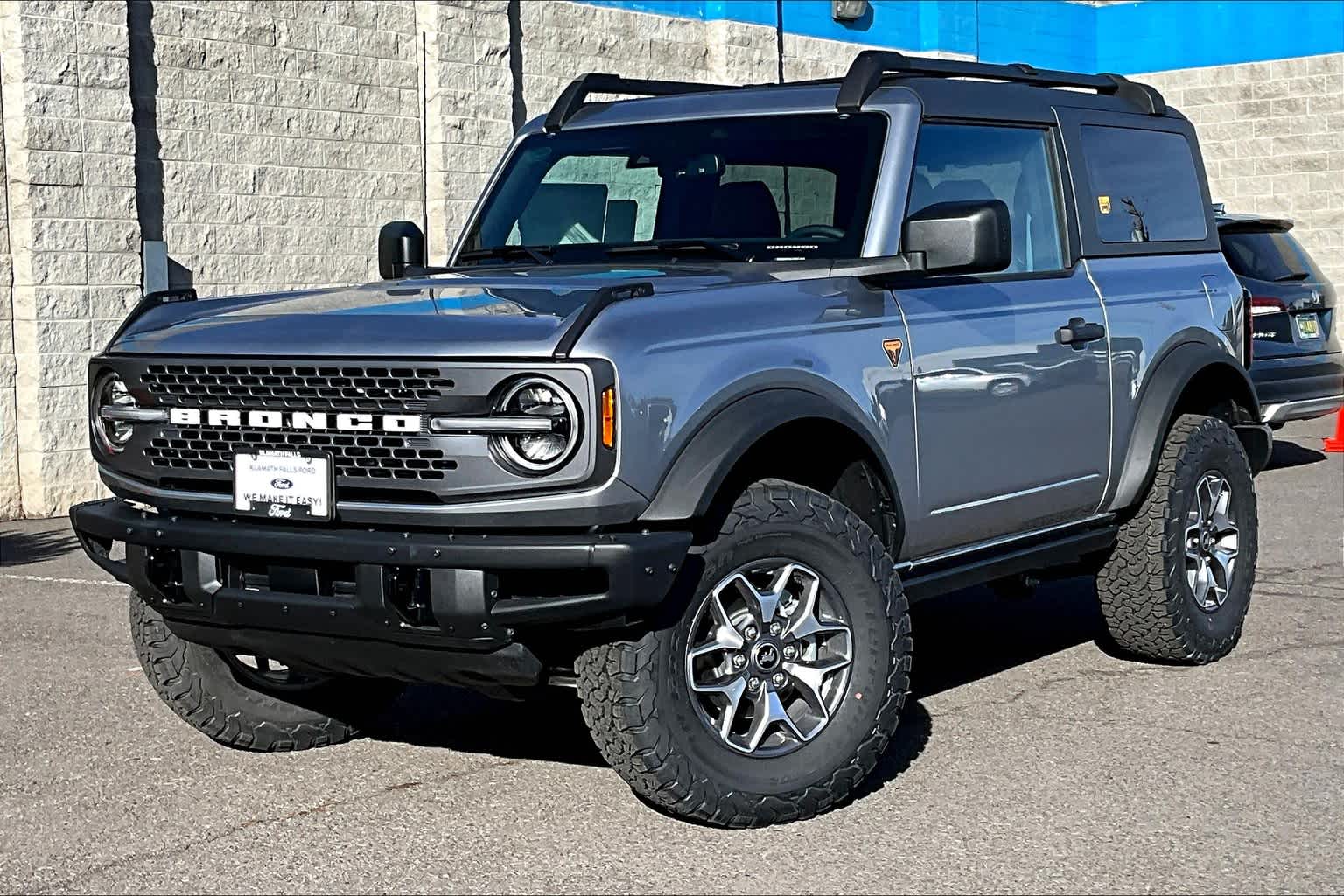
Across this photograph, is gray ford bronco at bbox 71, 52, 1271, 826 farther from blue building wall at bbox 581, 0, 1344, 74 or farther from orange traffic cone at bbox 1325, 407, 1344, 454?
blue building wall at bbox 581, 0, 1344, 74

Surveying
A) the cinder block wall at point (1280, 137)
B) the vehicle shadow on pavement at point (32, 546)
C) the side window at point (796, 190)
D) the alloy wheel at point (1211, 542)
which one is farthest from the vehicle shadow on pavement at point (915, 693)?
the cinder block wall at point (1280, 137)

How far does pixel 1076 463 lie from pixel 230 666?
2925 mm

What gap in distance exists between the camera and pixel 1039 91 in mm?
6727

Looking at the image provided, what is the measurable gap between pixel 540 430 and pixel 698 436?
0.47m

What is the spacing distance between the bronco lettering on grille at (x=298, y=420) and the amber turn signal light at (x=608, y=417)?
48 cm

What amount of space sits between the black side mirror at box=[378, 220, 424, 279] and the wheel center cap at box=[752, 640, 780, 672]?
2476 mm

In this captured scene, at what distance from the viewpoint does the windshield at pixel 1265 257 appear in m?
13.0

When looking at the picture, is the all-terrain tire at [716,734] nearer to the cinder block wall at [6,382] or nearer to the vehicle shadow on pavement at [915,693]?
the vehicle shadow on pavement at [915,693]

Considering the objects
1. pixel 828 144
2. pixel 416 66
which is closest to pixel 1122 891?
pixel 828 144

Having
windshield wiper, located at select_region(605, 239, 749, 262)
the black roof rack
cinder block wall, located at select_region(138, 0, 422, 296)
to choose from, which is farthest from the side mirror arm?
cinder block wall, located at select_region(138, 0, 422, 296)

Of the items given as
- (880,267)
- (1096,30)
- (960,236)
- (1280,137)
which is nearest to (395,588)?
(880,267)

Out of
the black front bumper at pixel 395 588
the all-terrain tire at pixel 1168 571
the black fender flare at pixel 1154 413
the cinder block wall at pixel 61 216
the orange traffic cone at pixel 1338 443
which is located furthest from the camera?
the orange traffic cone at pixel 1338 443

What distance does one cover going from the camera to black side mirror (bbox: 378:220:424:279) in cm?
674

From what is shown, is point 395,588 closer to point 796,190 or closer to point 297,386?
point 297,386
